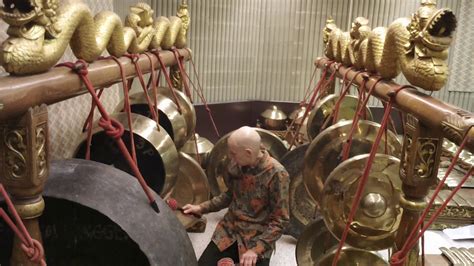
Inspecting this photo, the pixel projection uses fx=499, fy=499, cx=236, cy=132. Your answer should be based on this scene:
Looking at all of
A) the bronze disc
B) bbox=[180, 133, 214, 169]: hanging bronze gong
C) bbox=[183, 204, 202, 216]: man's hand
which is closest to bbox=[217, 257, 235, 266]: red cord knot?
bbox=[183, 204, 202, 216]: man's hand

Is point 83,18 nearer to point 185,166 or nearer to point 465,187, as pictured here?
point 185,166

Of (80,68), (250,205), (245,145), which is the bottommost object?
(250,205)

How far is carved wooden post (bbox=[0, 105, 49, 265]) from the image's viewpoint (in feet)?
2.81

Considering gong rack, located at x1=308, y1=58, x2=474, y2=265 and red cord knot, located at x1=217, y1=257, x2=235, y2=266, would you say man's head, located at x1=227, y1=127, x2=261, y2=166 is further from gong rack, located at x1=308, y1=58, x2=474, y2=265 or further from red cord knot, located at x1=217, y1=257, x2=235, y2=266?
gong rack, located at x1=308, y1=58, x2=474, y2=265

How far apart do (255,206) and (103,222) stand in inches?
29.4

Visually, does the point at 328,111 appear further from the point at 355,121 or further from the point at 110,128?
the point at 110,128

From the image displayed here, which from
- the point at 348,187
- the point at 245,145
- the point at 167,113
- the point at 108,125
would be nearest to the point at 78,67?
the point at 108,125

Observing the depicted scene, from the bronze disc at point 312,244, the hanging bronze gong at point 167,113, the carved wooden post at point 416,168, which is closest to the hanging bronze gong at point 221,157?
the hanging bronze gong at point 167,113

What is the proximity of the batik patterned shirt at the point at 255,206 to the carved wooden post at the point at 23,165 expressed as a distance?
97 cm

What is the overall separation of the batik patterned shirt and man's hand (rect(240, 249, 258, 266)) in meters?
0.03

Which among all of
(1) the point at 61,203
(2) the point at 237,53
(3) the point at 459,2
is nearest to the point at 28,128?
(1) the point at 61,203

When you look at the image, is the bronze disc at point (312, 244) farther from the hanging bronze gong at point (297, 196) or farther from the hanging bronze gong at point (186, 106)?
the hanging bronze gong at point (186, 106)

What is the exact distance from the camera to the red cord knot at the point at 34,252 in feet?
2.71

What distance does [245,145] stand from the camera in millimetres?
1664
